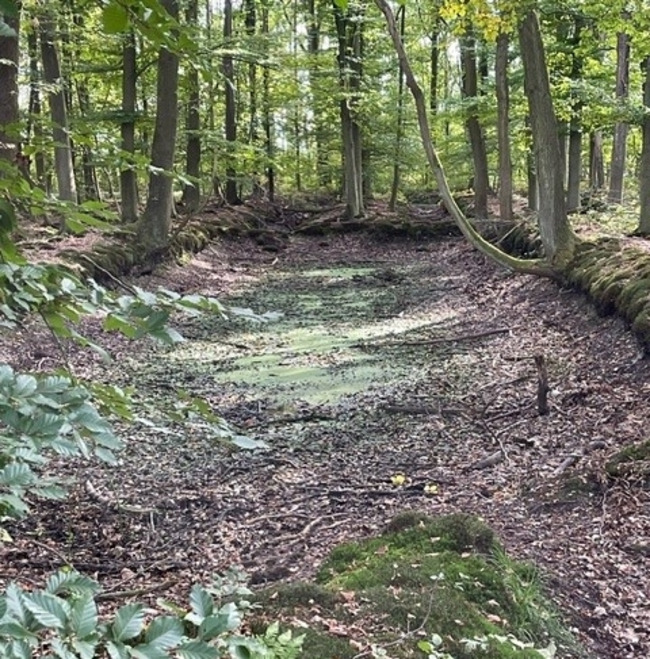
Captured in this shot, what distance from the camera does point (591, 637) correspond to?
269 centimetres

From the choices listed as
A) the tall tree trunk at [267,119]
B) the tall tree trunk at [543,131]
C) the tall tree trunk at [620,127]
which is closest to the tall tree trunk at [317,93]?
the tall tree trunk at [267,119]

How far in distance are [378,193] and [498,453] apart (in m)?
24.6

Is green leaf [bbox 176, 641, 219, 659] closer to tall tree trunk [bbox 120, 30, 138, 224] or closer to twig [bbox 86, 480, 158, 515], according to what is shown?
twig [bbox 86, 480, 158, 515]

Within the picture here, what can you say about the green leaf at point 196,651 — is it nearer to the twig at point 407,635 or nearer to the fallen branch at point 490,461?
the twig at point 407,635

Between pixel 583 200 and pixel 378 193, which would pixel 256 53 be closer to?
pixel 583 200

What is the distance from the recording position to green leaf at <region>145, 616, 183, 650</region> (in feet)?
2.83

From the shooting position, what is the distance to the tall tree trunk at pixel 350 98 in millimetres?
17375

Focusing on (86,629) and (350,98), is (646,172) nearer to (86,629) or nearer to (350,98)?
(350,98)

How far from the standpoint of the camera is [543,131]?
8578 mm

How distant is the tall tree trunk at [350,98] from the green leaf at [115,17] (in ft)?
53.2

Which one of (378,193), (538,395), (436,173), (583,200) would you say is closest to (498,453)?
(538,395)

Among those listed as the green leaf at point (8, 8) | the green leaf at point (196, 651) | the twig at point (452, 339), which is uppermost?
the green leaf at point (8, 8)

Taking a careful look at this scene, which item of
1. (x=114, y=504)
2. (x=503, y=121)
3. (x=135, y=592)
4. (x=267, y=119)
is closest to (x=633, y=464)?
(x=135, y=592)

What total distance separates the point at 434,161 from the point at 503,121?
5.68m
